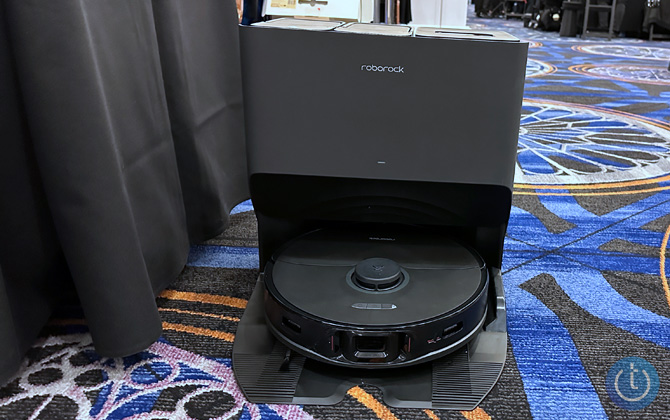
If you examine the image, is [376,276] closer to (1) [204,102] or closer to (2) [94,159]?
(2) [94,159]

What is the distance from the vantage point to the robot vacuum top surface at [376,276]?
658 mm

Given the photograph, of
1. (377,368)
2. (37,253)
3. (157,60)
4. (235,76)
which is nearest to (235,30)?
(235,76)

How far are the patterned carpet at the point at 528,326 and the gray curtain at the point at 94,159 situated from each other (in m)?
0.05

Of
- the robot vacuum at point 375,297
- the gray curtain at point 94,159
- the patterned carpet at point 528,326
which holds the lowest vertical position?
the patterned carpet at point 528,326

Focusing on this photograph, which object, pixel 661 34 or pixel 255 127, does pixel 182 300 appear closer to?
pixel 255 127

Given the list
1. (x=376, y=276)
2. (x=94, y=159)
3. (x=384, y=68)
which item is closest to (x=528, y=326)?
(x=376, y=276)

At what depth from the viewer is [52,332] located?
792mm

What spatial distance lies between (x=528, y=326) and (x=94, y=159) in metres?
0.64

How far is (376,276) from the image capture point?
0.70 meters

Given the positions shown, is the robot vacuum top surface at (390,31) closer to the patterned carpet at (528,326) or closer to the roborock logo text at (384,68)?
the roborock logo text at (384,68)

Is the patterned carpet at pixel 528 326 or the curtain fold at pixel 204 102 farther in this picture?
the curtain fold at pixel 204 102

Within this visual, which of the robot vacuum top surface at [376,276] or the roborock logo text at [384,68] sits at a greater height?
the roborock logo text at [384,68]

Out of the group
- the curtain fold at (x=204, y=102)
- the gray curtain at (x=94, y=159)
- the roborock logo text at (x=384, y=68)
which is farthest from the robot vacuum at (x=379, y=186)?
the curtain fold at (x=204, y=102)

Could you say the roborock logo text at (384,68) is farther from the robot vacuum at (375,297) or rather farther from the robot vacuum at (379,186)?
the robot vacuum at (375,297)
